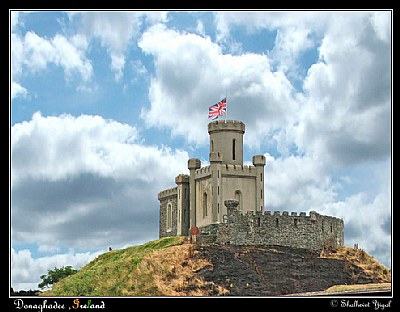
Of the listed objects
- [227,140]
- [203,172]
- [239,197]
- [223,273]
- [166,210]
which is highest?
[227,140]

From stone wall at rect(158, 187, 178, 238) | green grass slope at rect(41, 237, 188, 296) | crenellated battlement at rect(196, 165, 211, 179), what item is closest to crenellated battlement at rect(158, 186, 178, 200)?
stone wall at rect(158, 187, 178, 238)

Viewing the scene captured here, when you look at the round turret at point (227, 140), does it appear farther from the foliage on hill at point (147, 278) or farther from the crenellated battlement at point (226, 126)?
the foliage on hill at point (147, 278)

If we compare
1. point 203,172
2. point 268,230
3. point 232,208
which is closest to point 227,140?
point 203,172

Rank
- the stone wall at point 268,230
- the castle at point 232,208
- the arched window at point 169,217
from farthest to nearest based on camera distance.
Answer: the arched window at point 169,217, the castle at point 232,208, the stone wall at point 268,230

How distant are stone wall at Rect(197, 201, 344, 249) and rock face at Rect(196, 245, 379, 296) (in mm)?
742

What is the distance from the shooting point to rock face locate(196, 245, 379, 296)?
2258 inches

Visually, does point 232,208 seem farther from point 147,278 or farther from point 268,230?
point 147,278

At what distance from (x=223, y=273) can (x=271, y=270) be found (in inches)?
139

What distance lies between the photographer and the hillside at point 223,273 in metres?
56.8

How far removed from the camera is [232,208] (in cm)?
6406

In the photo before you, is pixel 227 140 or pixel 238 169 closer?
pixel 238 169

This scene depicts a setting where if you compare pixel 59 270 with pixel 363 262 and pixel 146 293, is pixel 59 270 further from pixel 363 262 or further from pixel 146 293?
pixel 363 262

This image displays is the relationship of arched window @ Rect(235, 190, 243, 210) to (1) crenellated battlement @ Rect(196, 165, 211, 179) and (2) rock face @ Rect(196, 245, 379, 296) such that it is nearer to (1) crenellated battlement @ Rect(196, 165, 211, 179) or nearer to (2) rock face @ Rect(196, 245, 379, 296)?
(1) crenellated battlement @ Rect(196, 165, 211, 179)

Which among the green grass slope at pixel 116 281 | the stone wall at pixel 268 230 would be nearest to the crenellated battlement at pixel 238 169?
the stone wall at pixel 268 230
